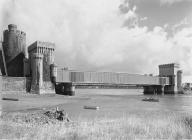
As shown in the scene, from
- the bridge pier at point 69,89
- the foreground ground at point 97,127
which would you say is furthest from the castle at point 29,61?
the foreground ground at point 97,127

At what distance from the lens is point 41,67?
10644 centimetres

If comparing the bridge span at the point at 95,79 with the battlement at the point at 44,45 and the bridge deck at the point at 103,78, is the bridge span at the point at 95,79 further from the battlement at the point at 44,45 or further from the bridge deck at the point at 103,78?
the battlement at the point at 44,45

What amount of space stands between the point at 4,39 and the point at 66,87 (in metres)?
49.0

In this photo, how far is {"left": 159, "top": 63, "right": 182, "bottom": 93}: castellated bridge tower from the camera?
17200cm

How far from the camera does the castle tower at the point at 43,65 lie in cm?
10325

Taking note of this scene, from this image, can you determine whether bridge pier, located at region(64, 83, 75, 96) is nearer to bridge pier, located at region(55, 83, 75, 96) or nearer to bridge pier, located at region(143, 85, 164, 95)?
bridge pier, located at region(55, 83, 75, 96)

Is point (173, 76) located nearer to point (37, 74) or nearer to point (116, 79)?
point (116, 79)

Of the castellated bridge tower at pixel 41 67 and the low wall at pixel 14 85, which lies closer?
the low wall at pixel 14 85

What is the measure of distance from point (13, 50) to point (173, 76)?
11849 cm

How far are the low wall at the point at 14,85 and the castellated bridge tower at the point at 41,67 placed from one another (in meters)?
3.43

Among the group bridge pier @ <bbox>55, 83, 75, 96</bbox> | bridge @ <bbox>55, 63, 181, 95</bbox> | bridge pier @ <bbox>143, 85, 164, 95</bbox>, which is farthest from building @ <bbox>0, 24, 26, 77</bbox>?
bridge pier @ <bbox>143, 85, 164, 95</bbox>

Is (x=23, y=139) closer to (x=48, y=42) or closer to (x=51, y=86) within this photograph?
(x=51, y=86)

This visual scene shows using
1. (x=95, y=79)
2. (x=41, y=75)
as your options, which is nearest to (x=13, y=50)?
(x=41, y=75)

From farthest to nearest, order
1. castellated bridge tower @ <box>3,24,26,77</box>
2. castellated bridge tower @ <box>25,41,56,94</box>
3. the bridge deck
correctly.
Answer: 1. castellated bridge tower @ <box>3,24,26,77</box>
2. the bridge deck
3. castellated bridge tower @ <box>25,41,56,94</box>
